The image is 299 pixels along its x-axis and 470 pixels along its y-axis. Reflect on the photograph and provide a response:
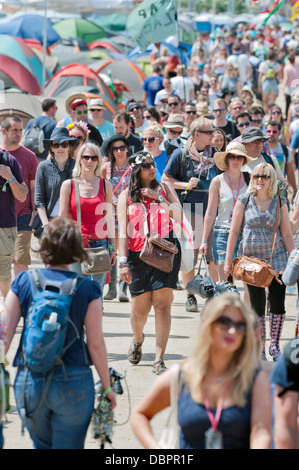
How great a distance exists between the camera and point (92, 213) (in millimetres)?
7578

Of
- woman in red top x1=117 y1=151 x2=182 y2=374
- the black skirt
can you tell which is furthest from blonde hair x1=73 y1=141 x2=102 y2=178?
the black skirt

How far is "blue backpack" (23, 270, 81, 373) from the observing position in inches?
167

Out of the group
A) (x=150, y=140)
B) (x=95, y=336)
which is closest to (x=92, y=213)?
(x=150, y=140)

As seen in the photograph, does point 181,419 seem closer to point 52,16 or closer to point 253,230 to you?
point 253,230

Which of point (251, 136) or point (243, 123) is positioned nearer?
point (251, 136)

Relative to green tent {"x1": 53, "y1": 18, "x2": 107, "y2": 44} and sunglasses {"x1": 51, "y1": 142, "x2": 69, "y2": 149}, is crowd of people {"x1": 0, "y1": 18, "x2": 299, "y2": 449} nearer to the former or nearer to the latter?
sunglasses {"x1": 51, "y1": 142, "x2": 69, "y2": 149}

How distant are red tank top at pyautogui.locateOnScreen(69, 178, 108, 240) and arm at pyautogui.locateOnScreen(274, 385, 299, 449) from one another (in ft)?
12.5

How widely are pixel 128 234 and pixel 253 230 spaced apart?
0.99 m

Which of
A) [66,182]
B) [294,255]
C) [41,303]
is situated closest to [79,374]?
[41,303]

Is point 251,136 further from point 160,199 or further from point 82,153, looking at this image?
point 82,153

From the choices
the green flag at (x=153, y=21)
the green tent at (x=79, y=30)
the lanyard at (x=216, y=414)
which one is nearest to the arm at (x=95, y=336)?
the lanyard at (x=216, y=414)

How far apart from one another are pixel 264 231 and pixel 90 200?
55.1 inches

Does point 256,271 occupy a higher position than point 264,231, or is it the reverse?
point 264,231
